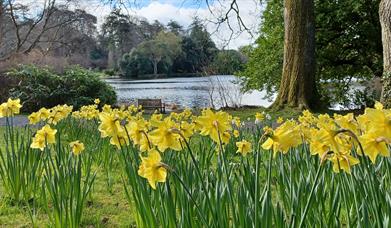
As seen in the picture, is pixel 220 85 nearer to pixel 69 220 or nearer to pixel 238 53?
pixel 238 53

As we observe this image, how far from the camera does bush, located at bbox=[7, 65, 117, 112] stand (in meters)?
12.7

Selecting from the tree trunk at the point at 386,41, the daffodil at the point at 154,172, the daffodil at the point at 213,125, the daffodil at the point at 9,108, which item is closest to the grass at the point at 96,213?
the daffodil at the point at 9,108

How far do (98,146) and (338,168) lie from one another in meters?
2.68

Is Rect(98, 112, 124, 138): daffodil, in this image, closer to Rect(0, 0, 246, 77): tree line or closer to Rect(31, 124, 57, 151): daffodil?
Rect(31, 124, 57, 151): daffodil

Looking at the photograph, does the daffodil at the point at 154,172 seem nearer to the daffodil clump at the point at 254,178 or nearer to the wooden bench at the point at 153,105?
the daffodil clump at the point at 254,178

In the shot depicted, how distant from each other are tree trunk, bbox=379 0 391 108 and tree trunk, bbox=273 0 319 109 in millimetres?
1719

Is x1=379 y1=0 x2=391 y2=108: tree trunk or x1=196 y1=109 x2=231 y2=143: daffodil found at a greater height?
x1=379 y1=0 x2=391 y2=108: tree trunk

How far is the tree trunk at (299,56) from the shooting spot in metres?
9.22

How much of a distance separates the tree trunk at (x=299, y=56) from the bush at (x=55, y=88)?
6.40 meters

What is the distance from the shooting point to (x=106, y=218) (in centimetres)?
254

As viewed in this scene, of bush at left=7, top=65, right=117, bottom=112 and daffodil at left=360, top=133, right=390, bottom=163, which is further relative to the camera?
bush at left=7, top=65, right=117, bottom=112

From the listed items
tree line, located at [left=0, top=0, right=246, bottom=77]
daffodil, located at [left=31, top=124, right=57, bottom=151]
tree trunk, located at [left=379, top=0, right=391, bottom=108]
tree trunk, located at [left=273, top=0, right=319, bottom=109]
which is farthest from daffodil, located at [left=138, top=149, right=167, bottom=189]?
tree line, located at [left=0, top=0, right=246, bottom=77]

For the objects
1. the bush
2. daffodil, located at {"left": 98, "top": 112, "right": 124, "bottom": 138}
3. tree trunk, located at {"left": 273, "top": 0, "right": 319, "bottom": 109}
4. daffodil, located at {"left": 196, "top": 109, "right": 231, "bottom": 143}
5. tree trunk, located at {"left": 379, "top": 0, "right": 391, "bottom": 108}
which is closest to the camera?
daffodil, located at {"left": 196, "top": 109, "right": 231, "bottom": 143}

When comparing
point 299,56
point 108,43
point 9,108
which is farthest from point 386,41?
point 108,43
